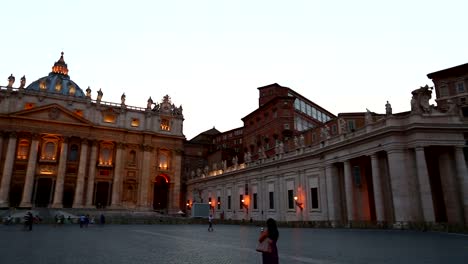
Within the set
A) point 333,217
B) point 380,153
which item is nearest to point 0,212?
point 333,217

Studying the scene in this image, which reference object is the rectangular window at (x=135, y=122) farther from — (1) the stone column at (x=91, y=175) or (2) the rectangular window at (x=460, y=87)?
(2) the rectangular window at (x=460, y=87)

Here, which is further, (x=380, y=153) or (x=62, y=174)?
(x=62, y=174)

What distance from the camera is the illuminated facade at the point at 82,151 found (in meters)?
57.0

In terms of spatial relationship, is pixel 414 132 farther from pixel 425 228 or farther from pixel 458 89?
pixel 458 89

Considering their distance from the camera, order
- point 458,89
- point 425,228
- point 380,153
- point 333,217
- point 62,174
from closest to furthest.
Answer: point 425,228
point 380,153
point 333,217
point 458,89
point 62,174

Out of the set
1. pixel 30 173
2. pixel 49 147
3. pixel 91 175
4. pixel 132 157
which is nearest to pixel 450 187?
pixel 91 175

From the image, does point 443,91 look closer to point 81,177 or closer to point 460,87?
point 460,87

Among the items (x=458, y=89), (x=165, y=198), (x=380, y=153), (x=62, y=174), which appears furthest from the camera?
(x=165, y=198)

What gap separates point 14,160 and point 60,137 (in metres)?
8.01

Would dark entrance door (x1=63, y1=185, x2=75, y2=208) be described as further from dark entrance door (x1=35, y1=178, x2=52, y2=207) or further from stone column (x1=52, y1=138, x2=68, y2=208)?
stone column (x1=52, y1=138, x2=68, y2=208)

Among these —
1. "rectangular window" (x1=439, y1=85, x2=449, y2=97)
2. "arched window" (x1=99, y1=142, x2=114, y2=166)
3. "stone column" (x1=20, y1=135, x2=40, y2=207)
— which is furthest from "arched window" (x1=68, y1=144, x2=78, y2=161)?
"rectangular window" (x1=439, y1=85, x2=449, y2=97)

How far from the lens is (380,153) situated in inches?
1206

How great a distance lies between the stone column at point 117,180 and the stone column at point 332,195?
42.2m

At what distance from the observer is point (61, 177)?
58188mm
